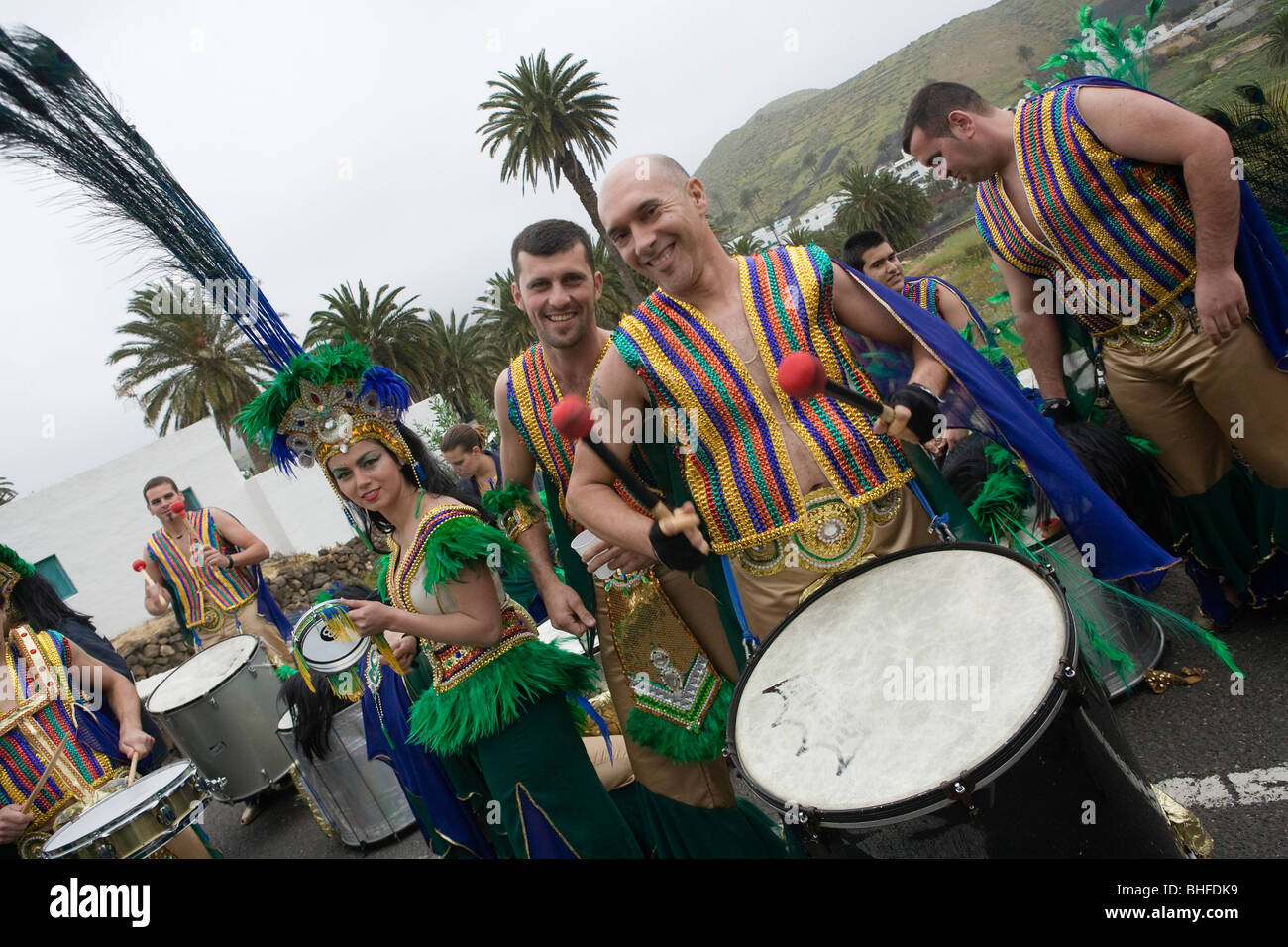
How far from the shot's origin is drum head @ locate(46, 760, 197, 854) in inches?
118

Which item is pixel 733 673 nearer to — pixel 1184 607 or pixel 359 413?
pixel 359 413

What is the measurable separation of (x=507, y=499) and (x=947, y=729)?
1980 mm

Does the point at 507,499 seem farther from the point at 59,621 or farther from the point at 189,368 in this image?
the point at 189,368

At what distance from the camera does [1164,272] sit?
287 cm

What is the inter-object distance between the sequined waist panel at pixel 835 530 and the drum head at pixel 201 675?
4534 mm

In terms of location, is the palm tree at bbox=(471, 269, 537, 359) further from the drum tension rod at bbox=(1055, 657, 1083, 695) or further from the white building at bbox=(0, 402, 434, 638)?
the drum tension rod at bbox=(1055, 657, 1083, 695)

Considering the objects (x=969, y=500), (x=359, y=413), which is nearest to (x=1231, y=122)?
(x=969, y=500)

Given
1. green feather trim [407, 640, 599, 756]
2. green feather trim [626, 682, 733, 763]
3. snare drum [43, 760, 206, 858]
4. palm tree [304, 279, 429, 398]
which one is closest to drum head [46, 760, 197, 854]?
snare drum [43, 760, 206, 858]

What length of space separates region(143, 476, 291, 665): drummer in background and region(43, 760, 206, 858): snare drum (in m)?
3.58

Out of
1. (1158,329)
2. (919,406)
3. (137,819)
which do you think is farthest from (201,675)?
(1158,329)

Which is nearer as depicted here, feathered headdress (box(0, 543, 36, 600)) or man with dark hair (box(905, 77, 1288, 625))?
man with dark hair (box(905, 77, 1288, 625))

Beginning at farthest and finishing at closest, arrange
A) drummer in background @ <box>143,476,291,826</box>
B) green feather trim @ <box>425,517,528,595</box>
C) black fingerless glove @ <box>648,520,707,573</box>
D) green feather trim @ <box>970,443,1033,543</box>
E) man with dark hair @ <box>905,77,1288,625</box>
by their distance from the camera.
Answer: drummer in background @ <box>143,476,291,826</box>
man with dark hair @ <box>905,77,1288,625</box>
green feather trim @ <box>425,517,528,595</box>
green feather trim @ <box>970,443,1033,543</box>
black fingerless glove @ <box>648,520,707,573</box>

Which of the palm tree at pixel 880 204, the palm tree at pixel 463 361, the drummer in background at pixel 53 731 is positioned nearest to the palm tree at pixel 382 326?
the palm tree at pixel 463 361
